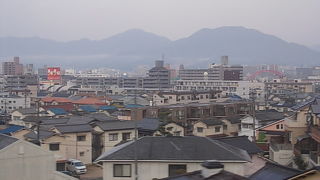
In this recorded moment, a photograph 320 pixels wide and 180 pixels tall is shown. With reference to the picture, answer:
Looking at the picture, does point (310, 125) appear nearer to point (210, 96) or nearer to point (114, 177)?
point (114, 177)

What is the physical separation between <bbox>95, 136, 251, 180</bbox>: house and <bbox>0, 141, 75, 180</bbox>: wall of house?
1306mm

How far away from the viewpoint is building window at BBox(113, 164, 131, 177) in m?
12.1

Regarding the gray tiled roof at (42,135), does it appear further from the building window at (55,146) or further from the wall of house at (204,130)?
the wall of house at (204,130)

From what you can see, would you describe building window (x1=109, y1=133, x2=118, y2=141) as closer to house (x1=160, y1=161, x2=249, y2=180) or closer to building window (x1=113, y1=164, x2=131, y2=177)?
building window (x1=113, y1=164, x2=131, y2=177)

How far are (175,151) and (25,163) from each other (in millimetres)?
3899

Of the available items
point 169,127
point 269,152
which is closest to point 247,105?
point 169,127

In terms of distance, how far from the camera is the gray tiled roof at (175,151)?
39.3 feet

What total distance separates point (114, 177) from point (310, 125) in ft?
31.1

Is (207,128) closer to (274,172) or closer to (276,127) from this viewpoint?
(276,127)

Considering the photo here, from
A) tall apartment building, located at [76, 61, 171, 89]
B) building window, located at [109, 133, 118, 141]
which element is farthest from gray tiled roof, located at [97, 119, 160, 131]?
tall apartment building, located at [76, 61, 171, 89]

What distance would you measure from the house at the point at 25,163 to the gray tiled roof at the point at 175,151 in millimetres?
1405

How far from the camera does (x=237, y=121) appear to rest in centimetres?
2942

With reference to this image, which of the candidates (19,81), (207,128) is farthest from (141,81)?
(207,128)

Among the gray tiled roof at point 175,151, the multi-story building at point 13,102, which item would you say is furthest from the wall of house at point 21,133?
the multi-story building at point 13,102
